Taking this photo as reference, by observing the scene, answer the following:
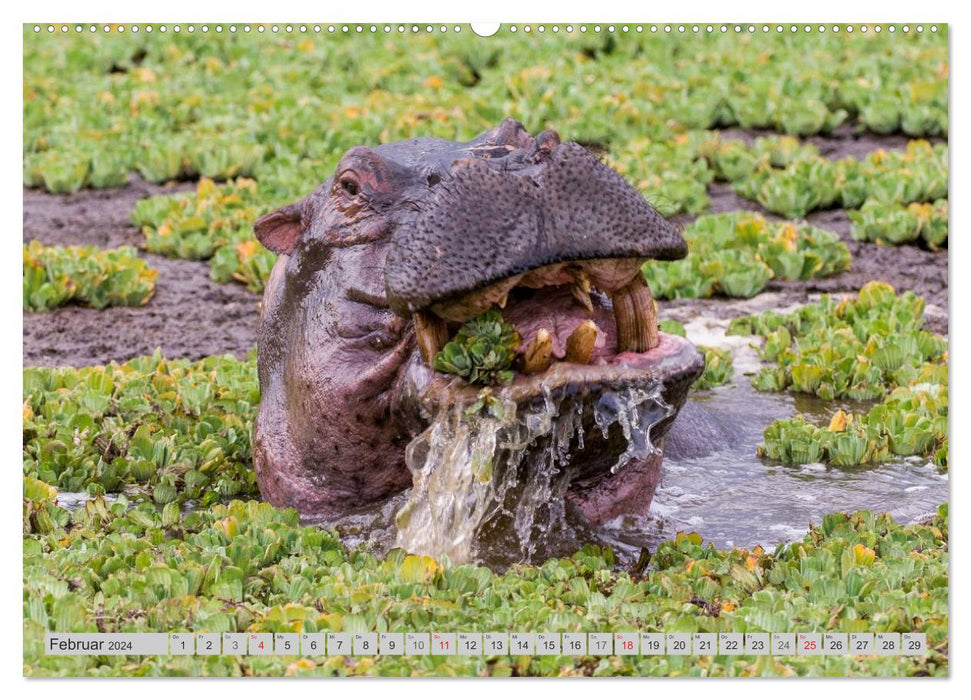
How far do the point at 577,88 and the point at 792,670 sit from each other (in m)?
7.83

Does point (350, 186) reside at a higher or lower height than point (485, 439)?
higher

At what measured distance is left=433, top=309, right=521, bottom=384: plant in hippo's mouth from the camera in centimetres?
496

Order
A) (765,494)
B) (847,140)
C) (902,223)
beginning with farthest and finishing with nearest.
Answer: (847,140)
(902,223)
(765,494)

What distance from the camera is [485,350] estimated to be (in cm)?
496

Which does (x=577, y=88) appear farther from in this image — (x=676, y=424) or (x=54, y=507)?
(x=54, y=507)

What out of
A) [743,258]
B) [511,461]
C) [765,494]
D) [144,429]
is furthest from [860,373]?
[144,429]

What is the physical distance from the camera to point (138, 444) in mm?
6523

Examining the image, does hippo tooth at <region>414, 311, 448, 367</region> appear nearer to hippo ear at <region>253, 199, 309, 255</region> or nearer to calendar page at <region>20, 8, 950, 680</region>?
calendar page at <region>20, 8, 950, 680</region>

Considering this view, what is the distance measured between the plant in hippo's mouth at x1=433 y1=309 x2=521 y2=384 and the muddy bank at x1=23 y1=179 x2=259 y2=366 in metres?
3.30

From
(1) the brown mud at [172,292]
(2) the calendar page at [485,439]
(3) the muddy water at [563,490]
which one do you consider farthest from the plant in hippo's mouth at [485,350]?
(1) the brown mud at [172,292]

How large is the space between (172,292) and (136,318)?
18.3 inches

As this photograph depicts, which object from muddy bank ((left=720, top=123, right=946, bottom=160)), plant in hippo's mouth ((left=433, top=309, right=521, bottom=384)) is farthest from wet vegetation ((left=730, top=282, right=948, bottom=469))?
muddy bank ((left=720, top=123, right=946, bottom=160))

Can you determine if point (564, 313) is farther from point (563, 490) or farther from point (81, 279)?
point (81, 279)

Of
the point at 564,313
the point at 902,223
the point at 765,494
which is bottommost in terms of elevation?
the point at 765,494
